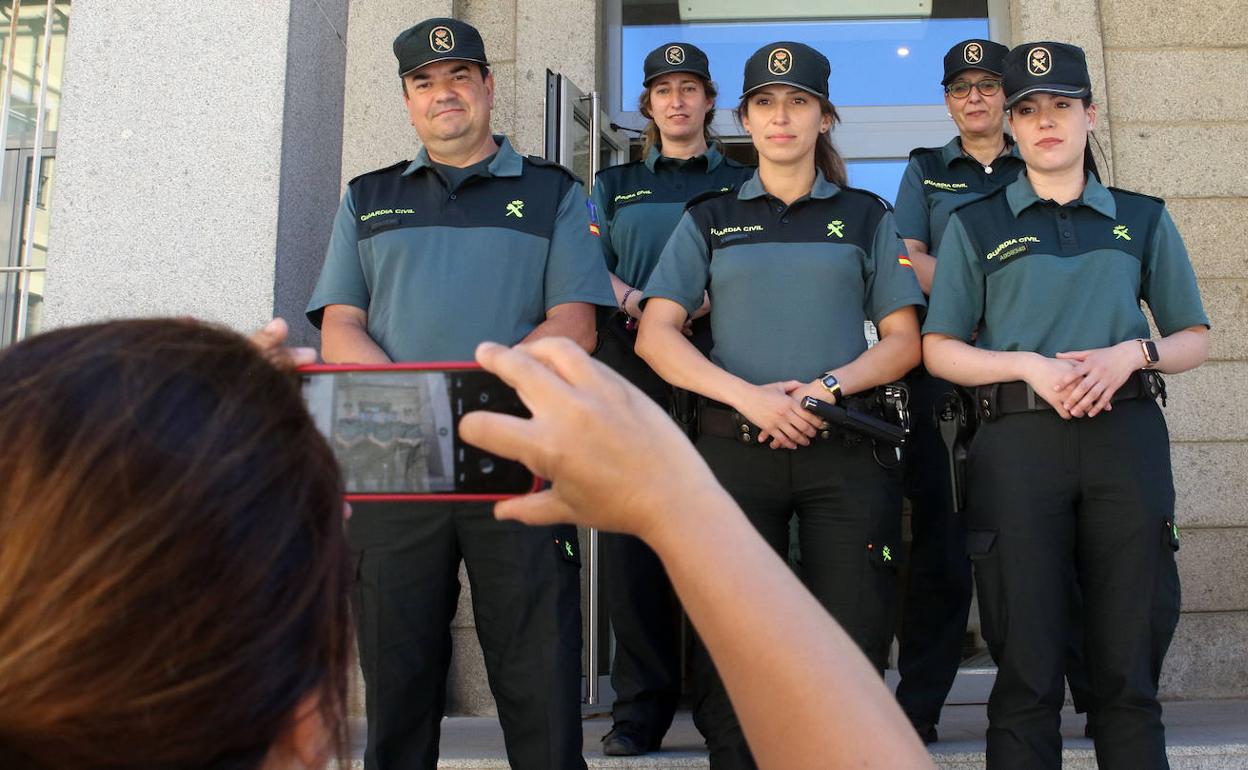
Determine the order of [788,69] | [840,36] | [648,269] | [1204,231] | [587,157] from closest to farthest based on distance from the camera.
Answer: [788,69] → [648,269] → [587,157] → [1204,231] → [840,36]

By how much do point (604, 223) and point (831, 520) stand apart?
1.64 m

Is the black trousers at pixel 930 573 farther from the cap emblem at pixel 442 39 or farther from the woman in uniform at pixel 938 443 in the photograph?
the cap emblem at pixel 442 39

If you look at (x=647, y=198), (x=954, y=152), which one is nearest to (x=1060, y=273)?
(x=954, y=152)

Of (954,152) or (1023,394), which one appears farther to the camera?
(954,152)

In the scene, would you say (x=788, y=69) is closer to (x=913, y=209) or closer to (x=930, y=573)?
(x=913, y=209)

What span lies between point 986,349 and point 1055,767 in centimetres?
114

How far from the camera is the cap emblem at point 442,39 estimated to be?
11.9 feet

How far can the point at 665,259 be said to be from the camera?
3678mm

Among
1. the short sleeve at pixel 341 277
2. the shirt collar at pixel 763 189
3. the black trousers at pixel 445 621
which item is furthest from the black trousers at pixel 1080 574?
the short sleeve at pixel 341 277

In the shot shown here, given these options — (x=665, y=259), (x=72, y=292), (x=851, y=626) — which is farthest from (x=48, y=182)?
(x=851, y=626)

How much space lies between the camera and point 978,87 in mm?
4480

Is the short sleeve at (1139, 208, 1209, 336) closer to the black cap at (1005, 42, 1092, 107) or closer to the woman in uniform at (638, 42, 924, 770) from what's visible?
the black cap at (1005, 42, 1092, 107)

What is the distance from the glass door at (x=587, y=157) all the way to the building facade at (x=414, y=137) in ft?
0.11

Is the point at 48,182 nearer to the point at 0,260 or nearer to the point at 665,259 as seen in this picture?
the point at 0,260
